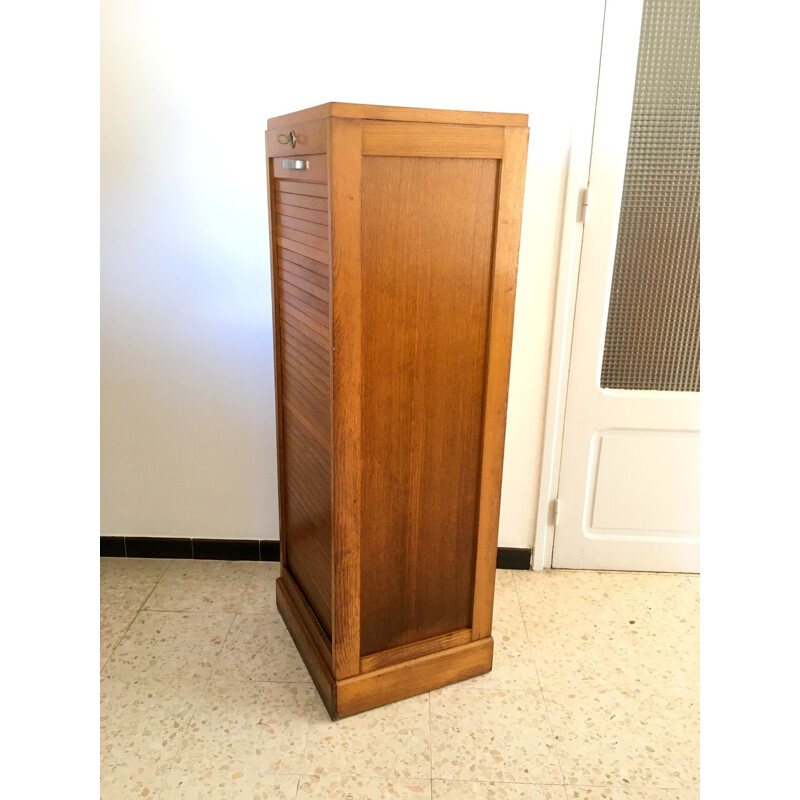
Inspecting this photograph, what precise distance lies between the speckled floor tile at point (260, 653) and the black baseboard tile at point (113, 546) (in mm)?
596

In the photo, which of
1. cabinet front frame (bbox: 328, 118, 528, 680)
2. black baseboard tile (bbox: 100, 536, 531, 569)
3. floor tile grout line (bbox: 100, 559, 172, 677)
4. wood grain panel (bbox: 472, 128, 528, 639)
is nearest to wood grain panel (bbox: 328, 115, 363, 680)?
cabinet front frame (bbox: 328, 118, 528, 680)

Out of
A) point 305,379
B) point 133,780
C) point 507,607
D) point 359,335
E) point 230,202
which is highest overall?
point 230,202

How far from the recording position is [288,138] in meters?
1.68

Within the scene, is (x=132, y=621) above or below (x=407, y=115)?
below

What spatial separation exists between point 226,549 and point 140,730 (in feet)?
2.74

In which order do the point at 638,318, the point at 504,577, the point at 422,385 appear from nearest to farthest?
the point at 422,385, the point at 638,318, the point at 504,577

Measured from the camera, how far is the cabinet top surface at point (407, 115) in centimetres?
144

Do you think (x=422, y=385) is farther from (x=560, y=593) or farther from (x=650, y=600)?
(x=650, y=600)

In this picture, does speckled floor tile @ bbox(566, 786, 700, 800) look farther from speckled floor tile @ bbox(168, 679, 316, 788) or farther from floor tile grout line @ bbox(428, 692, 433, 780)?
speckled floor tile @ bbox(168, 679, 316, 788)

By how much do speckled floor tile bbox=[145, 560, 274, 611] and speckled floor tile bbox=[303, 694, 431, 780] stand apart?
0.59 metres

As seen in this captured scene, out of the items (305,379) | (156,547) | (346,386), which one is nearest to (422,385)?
(346,386)

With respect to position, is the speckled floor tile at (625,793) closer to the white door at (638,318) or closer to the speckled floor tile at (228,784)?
the speckled floor tile at (228,784)
